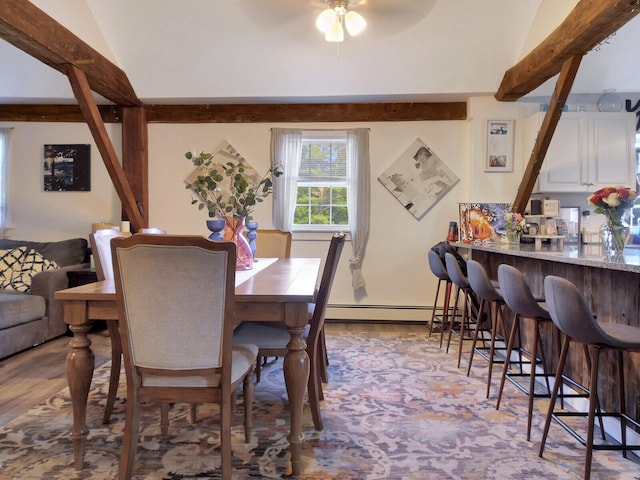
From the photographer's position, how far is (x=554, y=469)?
1.83m

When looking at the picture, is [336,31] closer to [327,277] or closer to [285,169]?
[285,169]

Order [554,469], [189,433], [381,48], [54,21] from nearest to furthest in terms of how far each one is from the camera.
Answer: [554,469] → [189,433] → [54,21] → [381,48]

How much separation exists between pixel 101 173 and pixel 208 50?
1.99 meters

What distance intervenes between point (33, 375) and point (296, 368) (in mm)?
2364

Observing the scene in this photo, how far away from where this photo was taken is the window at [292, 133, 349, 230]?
15.9 ft

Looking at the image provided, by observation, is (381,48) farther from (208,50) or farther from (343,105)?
(208,50)

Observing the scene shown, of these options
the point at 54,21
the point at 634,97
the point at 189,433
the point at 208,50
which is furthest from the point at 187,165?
the point at 634,97

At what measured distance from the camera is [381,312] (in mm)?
4758

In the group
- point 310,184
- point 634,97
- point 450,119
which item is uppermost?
point 634,97

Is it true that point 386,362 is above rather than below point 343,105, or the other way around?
below

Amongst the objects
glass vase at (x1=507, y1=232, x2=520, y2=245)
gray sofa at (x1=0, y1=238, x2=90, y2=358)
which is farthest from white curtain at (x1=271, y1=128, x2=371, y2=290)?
gray sofa at (x1=0, y1=238, x2=90, y2=358)

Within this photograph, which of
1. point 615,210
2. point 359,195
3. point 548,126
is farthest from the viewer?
point 359,195

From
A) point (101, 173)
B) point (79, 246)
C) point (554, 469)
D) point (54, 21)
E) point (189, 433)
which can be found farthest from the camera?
point (101, 173)

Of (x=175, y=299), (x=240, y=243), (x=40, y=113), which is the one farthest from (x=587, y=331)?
(x=40, y=113)
